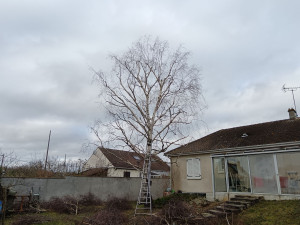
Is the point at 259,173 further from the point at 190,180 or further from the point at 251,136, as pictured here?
the point at 190,180

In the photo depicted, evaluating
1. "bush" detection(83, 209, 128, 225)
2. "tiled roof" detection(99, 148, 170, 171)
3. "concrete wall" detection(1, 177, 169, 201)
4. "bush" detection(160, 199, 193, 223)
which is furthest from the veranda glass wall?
"tiled roof" detection(99, 148, 170, 171)

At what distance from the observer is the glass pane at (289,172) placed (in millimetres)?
10977

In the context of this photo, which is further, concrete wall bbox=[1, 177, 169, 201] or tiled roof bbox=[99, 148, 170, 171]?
tiled roof bbox=[99, 148, 170, 171]

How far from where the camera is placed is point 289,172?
11203mm

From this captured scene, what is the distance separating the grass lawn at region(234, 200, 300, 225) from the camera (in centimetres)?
823

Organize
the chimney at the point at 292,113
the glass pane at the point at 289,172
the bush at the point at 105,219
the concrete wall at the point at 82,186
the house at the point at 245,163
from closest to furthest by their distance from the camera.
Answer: the bush at the point at 105,219 < the glass pane at the point at 289,172 < the house at the point at 245,163 < the concrete wall at the point at 82,186 < the chimney at the point at 292,113

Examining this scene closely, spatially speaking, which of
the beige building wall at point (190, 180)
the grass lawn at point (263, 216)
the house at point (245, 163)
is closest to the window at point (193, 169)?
the house at point (245, 163)

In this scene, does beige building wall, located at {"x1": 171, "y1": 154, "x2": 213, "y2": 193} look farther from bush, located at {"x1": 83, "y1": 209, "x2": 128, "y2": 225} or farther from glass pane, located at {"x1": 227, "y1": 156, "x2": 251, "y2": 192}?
bush, located at {"x1": 83, "y1": 209, "x2": 128, "y2": 225}

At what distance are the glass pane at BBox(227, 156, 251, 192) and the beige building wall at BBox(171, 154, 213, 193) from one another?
1499 millimetres

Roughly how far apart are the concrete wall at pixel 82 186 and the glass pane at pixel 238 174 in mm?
7905

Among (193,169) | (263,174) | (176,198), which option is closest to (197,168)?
(193,169)

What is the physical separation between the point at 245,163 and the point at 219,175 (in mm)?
1864

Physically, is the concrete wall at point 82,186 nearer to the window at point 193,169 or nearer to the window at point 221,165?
the window at point 193,169

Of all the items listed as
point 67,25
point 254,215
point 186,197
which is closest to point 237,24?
point 67,25
